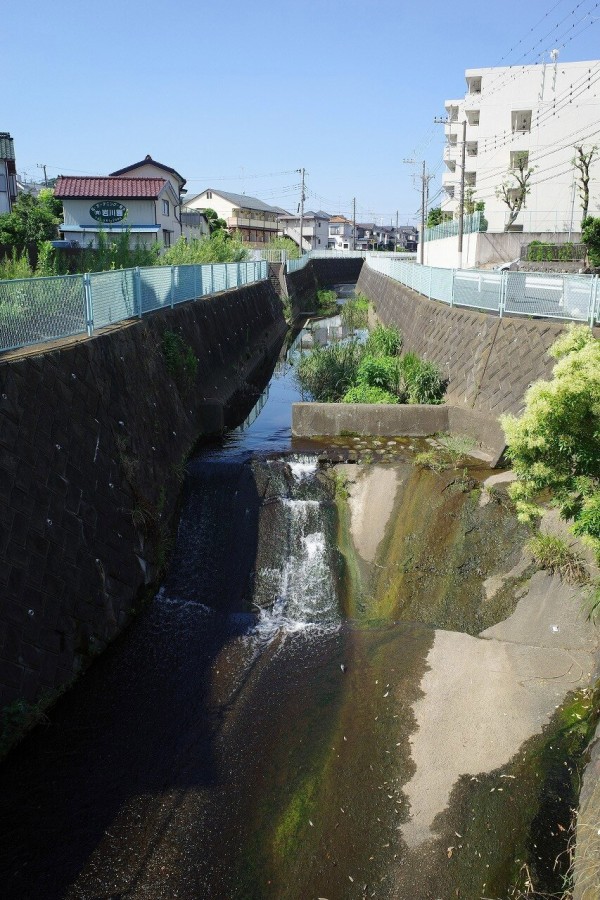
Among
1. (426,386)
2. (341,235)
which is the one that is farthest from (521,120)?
(341,235)

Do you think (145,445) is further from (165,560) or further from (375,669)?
(375,669)

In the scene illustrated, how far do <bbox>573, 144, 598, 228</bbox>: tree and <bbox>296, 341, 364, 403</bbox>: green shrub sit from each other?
20.8m

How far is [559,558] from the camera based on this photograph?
30.3ft

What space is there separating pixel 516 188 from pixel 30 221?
29.2 m

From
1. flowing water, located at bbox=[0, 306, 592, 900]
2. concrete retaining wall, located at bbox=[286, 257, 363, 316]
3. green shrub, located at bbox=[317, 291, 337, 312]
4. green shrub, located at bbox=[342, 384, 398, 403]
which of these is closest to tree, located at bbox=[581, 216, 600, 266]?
green shrub, located at bbox=[342, 384, 398, 403]

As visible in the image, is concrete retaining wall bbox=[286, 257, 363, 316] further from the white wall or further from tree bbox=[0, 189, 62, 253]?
tree bbox=[0, 189, 62, 253]

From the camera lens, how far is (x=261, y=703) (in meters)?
8.11

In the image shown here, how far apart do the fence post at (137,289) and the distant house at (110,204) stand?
80.2ft

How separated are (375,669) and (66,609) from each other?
3.89 meters

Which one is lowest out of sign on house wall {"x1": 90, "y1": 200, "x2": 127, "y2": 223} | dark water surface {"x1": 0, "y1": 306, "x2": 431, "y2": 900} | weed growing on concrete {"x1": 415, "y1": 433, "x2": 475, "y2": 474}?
dark water surface {"x1": 0, "y1": 306, "x2": 431, "y2": 900}

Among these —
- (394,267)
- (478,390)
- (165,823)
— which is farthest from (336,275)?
(165,823)

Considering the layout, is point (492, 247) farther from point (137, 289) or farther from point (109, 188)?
point (137, 289)

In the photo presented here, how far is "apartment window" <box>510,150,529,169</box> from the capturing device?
4172cm

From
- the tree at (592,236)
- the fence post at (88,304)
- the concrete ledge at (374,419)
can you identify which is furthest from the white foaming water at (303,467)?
the tree at (592,236)
